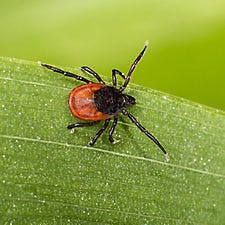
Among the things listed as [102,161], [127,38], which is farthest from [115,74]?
[102,161]

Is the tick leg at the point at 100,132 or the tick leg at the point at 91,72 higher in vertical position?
the tick leg at the point at 91,72

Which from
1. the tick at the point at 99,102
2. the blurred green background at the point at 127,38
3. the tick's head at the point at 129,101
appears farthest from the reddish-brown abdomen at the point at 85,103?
the blurred green background at the point at 127,38

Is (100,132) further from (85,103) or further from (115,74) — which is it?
(115,74)

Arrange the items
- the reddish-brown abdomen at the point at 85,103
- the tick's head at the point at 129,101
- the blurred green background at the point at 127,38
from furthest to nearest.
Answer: the blurred green background at the point at 127,38 < the tick's head at the point at 129,101 < the reddish-brown abdomen at the point at 85,103

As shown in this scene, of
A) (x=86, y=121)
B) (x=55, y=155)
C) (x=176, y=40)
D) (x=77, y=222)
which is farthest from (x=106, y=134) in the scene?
(x=176, y=40)

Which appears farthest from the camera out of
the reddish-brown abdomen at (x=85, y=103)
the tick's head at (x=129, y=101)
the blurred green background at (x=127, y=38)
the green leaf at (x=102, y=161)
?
the blurred green background at (x=127, y=38)

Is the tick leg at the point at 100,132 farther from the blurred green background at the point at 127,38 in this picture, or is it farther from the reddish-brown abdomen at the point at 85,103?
the blurred green background at the point at 127,38

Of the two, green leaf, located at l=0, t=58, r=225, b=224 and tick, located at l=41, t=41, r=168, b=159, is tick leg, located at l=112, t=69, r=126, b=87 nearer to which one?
tick, located at l=41, t=41, r=168, b=159
